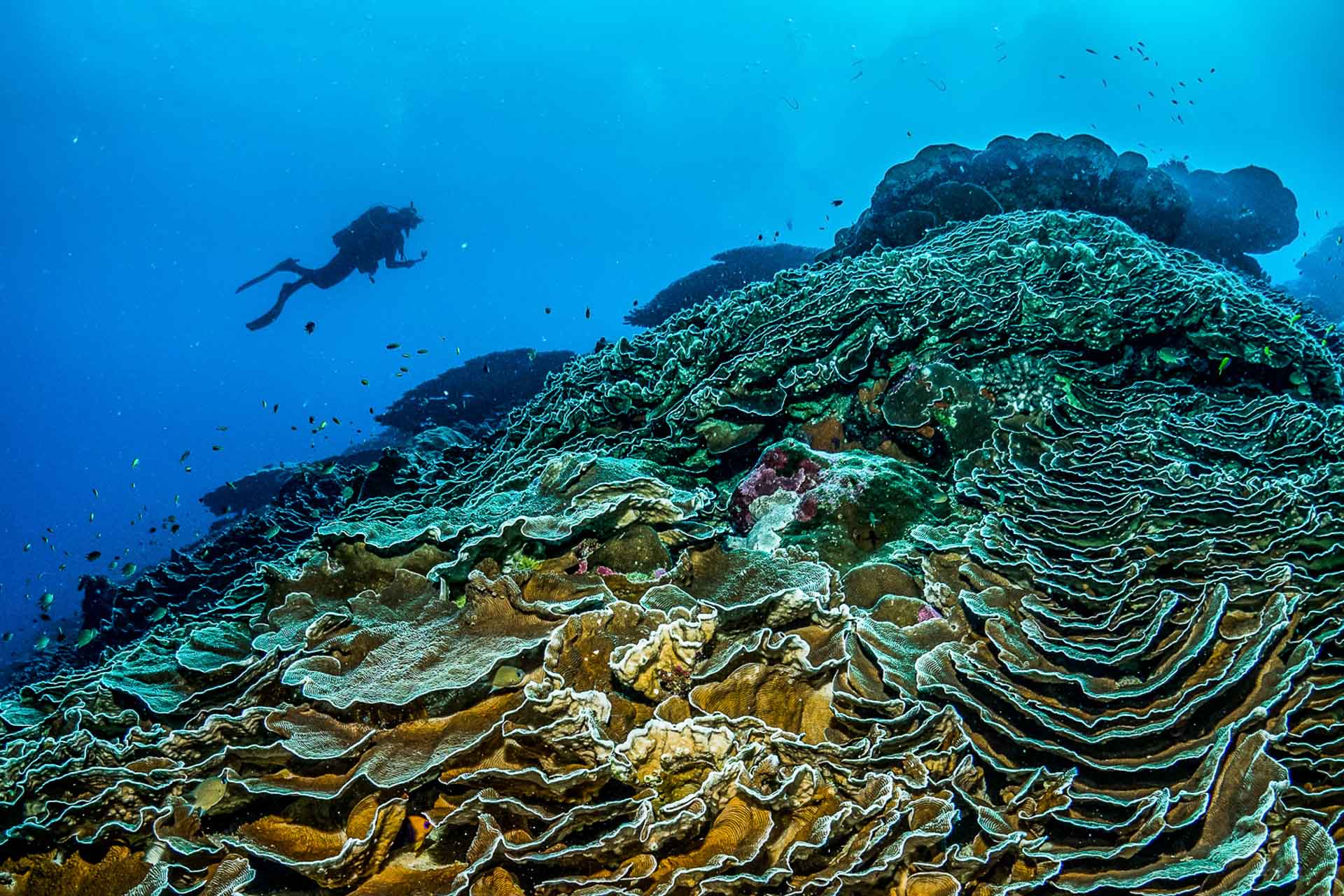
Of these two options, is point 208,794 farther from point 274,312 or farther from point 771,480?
point 274,312

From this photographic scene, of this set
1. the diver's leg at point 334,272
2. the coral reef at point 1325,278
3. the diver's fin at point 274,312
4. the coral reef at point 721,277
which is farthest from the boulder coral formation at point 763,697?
the coral reef at point 1325,278

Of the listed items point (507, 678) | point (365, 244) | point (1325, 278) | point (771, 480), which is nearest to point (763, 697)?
point (507, 678)

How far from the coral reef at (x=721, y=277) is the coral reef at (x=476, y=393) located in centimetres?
304

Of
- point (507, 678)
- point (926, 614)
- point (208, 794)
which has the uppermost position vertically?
point (926, 614)

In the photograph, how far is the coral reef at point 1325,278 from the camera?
25.6 meters

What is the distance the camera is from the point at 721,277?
17.9m

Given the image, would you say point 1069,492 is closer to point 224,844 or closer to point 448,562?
point 448,562

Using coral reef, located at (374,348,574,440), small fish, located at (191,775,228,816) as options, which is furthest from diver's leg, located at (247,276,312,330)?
small fish, located at (191,775,228,816)

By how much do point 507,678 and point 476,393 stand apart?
1537cm

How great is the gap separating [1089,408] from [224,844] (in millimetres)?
7488

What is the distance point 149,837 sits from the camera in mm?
2574

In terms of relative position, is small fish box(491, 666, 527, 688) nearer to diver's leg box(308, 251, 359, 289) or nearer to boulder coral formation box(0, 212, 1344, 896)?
boulder coral formation box(0, 212, 1344, 896)

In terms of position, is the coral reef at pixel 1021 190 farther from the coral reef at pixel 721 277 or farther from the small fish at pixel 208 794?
the small fish at pixel 208 794

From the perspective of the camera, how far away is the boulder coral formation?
2.28 m
